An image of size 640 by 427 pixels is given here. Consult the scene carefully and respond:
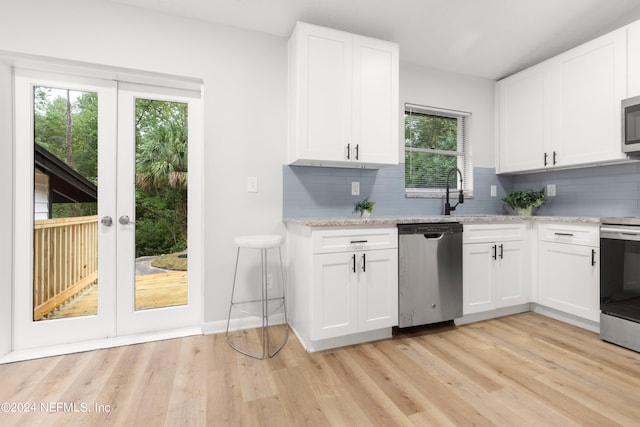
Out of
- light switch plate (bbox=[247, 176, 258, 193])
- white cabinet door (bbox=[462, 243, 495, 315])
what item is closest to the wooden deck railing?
light switch plate (bbox=[247, 176, 258, 193])

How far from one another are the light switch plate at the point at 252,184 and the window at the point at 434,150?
1.56 metres

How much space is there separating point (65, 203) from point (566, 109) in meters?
4.26

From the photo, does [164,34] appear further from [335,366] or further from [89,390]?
[335,366]

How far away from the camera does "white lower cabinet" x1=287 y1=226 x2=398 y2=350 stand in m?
2.06

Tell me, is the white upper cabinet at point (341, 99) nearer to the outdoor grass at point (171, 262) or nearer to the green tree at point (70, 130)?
the outdoor grass at point (171, 262)

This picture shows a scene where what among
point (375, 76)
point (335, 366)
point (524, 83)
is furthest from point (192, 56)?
point (524, 83)

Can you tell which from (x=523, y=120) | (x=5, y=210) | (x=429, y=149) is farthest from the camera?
(x=429, y=149)

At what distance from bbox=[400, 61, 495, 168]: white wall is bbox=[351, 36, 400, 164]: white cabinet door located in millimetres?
548

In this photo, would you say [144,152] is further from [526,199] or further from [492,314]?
[526,199]

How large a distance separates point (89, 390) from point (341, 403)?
140cm

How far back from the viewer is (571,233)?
251 cm

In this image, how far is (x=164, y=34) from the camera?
226cm

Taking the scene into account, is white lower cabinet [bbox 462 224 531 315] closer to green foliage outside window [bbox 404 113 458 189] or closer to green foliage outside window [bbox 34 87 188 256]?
green foliage outside window [bbox 404 113 458 189]

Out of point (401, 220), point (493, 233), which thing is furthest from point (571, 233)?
point (401, 220)
